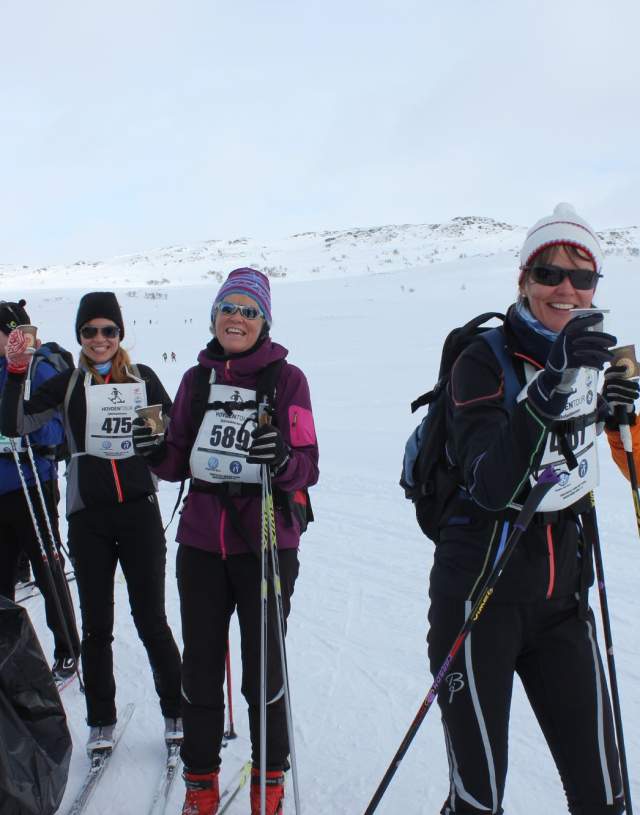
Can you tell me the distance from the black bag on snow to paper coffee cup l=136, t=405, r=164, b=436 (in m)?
0.84

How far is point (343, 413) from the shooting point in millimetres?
11422

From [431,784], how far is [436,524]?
1.53 meters

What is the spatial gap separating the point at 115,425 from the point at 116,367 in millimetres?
324

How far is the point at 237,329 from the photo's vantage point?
8.82ft

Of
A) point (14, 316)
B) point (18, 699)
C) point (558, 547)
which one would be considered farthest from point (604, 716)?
point (14, 316)

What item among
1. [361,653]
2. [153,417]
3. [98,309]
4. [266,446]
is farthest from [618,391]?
[361,653]

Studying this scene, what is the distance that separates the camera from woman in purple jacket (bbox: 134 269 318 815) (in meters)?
2.59

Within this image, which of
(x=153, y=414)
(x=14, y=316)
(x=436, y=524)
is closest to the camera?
(x=436, y=524)

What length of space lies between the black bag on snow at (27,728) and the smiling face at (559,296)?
2.14 metres

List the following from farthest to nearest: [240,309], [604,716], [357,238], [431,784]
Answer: [357,238] < [431,784] < [240,309] < [604,716]

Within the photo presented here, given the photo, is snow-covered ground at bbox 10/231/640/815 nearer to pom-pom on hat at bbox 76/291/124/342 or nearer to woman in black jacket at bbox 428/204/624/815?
pom-pom on hat at bbox 76/291/124/342

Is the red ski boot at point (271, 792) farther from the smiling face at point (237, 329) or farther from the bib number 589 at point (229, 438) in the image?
the smiling face at point (237, 329)

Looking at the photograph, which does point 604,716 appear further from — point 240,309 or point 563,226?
point 240,309

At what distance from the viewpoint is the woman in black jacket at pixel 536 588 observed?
1.90 m
